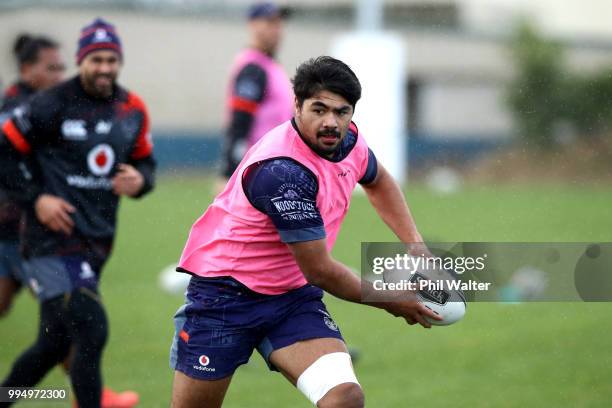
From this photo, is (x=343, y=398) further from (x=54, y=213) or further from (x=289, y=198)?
(x=54, y=213)

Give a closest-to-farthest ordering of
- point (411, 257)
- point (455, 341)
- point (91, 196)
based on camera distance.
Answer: point (411, 257) → point (91, 196) → point (455, 341)

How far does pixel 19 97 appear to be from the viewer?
7.12m

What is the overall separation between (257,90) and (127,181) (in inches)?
81.4

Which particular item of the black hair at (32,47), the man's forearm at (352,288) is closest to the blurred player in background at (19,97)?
the black hair at (32,47)

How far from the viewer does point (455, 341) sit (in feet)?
26.9

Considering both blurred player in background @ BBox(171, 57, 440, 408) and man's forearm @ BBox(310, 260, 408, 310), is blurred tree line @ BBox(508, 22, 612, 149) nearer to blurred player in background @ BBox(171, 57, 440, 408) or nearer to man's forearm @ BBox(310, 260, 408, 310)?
blurred player in background @ BBox(171, 57, 440, 408)

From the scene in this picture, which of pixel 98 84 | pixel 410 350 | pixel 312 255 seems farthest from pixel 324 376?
pixel 410 350

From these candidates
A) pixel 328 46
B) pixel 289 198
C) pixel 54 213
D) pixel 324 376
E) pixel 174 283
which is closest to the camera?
pixel 289 198

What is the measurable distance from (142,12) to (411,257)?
2488 centimetres

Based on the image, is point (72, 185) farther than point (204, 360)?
Yes

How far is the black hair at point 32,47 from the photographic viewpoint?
22.8ft

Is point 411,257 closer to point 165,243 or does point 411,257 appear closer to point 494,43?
point 165,243

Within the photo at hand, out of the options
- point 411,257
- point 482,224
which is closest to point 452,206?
point 482,224

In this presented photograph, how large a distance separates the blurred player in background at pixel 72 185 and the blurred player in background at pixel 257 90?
1.75m
